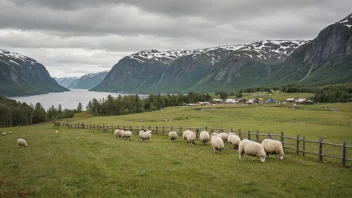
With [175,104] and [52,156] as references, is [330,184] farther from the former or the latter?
[175,104]

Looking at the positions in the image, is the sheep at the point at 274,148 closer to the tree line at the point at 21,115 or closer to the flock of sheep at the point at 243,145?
the flock of sheep at the point at 243,145

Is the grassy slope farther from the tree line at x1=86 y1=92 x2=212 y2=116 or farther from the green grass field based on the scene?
the tree line at x1=86 y1=92 x2=212 y2=116

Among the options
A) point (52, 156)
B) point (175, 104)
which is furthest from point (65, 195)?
point (175, 104)

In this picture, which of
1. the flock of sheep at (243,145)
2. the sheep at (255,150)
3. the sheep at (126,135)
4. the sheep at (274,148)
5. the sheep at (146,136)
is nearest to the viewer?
the sheep at (255,150)

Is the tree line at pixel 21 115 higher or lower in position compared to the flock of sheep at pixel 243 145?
lower

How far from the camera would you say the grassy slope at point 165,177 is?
14547mm

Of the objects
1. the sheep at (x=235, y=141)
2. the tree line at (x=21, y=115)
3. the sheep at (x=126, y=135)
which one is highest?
the sheep at (x=235, y=141)

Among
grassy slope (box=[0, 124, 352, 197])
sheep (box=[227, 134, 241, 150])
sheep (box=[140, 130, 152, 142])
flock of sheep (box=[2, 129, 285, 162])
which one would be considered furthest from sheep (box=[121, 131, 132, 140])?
grassy slope (box=[0, 124, 352, 197])

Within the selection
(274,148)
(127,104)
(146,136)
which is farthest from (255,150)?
(127,104)

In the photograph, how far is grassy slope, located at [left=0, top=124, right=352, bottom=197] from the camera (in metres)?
14.5

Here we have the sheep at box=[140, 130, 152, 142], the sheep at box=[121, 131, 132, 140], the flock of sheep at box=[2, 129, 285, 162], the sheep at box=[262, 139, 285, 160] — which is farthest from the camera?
the sheep at box=[121, 131, 132, 140]

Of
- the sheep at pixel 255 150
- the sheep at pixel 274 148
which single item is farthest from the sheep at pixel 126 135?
the sheep at pixel 274 148

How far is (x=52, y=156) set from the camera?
23.3 metres

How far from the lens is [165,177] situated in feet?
55.3
